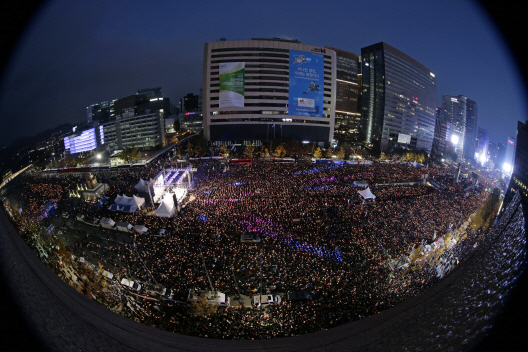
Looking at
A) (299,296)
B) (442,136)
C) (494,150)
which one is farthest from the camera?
(442,136)

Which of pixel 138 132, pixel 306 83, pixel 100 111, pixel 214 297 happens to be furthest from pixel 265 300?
pixel 100 111

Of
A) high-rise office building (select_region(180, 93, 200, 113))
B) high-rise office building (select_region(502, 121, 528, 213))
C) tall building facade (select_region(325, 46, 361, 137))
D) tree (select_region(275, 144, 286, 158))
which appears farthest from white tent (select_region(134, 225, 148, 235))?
high-rise office building (select_region(180, 93, 200, 113))

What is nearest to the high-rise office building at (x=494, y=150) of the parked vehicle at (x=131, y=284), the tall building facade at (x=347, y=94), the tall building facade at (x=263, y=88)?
the parked vehicle at (x=131, y=284)

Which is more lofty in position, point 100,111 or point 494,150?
point 100,111

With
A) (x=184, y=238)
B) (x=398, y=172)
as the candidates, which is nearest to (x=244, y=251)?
(x=184, y=238)

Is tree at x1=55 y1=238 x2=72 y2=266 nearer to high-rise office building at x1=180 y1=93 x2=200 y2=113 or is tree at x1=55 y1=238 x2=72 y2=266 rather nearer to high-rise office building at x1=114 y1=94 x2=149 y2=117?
high-rise office building at x1=180 y1=93 x2=200 y2=113

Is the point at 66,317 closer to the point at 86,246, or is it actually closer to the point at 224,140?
the point at 86,246

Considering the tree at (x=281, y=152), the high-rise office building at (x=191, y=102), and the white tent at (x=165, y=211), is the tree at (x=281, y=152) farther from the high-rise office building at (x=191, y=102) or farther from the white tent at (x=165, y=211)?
the high-rise office building at (x=191, y=102)

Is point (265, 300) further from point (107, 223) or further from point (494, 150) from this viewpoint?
point (494, 150)
